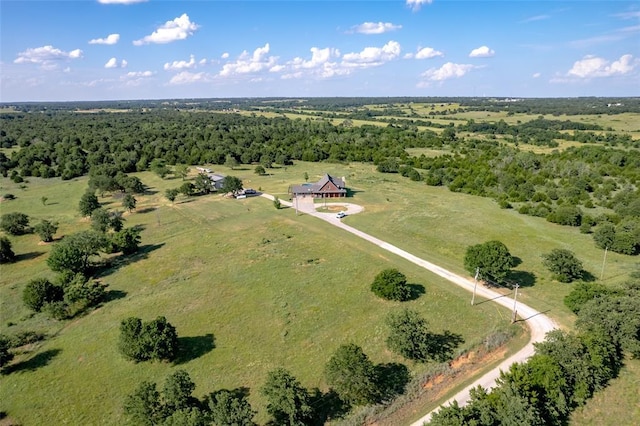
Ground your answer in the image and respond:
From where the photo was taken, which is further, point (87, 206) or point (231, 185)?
point (231, 185)

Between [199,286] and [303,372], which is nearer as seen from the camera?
[303,372]

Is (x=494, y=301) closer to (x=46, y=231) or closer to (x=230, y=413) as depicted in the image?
(x=230, y=413)

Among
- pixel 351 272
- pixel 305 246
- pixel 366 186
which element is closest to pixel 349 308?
pixel 351 272

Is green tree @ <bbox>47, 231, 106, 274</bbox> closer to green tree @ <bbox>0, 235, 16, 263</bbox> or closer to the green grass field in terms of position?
the green grass field

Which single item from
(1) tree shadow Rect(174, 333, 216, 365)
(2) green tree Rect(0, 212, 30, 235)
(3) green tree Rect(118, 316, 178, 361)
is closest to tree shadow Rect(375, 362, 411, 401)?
(1) tree shadow Rect(174, 333, 216, 365)

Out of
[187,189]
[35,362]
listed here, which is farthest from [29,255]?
[187,189]

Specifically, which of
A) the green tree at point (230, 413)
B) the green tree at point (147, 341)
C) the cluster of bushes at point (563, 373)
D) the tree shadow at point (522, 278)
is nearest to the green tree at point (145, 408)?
the green tree at point (230, 413)

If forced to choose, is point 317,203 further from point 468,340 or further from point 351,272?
point 468,340
